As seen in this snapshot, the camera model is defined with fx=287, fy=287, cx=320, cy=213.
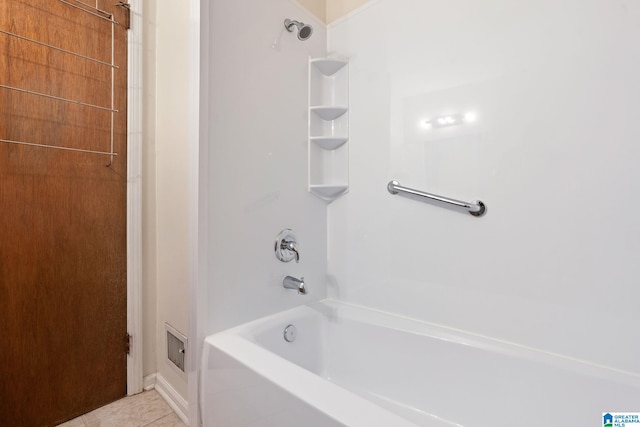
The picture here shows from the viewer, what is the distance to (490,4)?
120cm

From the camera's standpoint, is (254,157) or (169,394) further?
(169,394)

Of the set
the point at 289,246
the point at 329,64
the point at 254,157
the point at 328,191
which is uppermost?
the point at 329,64

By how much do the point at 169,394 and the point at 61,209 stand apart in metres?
1.09

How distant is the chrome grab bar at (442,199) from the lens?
1221mm

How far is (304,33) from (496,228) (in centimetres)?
132

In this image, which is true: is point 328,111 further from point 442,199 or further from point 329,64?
point 442,199

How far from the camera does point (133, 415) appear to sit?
4.70ft

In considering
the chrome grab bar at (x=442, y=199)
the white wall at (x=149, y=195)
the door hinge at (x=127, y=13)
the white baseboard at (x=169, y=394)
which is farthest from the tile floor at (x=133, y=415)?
the door hinge at (x=127, y=13)

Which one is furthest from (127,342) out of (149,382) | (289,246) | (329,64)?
(329,64)

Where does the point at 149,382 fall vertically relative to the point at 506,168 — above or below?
below

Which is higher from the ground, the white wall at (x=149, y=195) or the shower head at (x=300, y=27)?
the shower head at (x=300, y=27)

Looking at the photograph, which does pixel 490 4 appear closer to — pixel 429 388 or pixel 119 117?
pixel 429 388

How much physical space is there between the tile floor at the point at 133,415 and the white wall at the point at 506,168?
1158 mm

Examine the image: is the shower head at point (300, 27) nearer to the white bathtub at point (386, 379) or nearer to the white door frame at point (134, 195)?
the white door frame at point (134, 195)
